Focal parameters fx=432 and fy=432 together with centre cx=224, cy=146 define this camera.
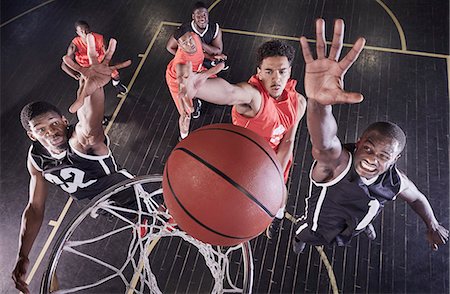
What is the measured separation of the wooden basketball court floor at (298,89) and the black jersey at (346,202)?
72 cm

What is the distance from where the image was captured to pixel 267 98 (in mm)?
2959

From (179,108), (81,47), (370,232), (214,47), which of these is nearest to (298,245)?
(370,232)

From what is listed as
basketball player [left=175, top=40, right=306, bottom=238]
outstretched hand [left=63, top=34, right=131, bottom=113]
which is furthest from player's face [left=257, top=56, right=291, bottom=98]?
outstretched hand [left=63, top=34, right=131, bottom=113]

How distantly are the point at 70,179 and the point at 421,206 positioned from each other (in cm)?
240

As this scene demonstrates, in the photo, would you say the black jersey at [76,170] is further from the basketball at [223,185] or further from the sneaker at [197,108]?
the sneaker at [197,108]

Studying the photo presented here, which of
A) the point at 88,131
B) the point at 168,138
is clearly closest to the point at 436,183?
the point at 168,138

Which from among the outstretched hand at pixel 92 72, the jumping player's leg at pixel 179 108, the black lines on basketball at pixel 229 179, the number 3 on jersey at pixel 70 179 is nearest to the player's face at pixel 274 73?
the outstretched hand at pixel 92 72

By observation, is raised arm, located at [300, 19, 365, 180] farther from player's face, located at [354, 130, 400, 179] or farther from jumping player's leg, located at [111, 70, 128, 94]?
jumping player's leg, located at [111, 70, 128, 94]

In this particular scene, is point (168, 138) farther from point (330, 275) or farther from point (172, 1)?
point (172, 1)

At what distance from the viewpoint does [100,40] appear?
4.57 m

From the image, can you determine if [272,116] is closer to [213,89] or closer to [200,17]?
[213,89]

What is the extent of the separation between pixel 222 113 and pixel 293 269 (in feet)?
6.22

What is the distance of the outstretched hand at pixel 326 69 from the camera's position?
2262 millimetres

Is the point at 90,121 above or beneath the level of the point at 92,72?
beneath
